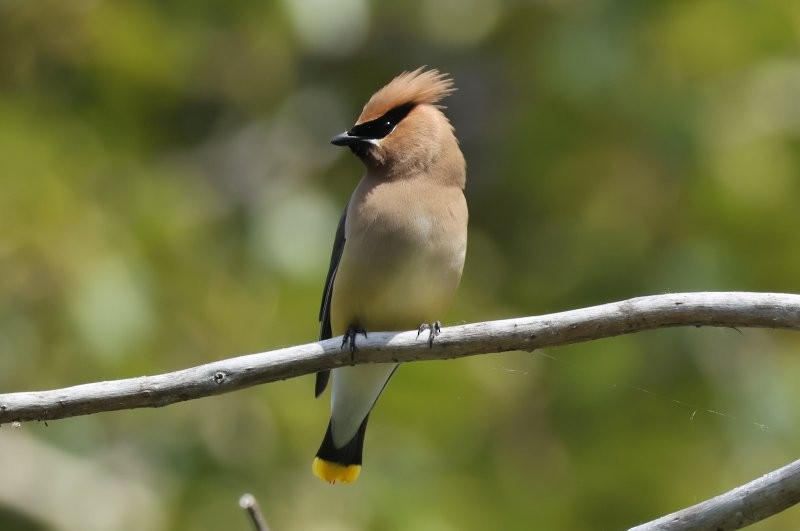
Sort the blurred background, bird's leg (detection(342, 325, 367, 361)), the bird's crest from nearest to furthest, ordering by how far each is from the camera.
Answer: bird's leg (detection(342, 325, 367, 361)), the bird's crest, the blurred background

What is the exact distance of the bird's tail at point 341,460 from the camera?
521 cm

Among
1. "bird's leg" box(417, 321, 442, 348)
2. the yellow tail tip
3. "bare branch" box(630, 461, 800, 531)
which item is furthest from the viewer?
the yellow tail tip

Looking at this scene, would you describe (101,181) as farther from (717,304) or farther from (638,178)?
(717,304)

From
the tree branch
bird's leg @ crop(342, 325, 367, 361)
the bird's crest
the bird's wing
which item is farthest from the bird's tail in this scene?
the tree branch

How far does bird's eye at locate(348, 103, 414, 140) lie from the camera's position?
4.86 m

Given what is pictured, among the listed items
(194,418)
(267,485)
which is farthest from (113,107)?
(267,485)

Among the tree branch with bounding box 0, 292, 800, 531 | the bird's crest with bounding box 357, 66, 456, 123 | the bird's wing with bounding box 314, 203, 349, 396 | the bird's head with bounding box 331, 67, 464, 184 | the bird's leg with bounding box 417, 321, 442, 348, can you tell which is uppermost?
the bird's crest with bounding box 357, 66, 456, 123

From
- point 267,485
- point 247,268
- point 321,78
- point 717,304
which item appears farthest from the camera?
point 321,78

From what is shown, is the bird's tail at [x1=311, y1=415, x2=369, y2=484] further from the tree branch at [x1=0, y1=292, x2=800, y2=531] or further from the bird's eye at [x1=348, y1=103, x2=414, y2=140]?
the tree branch at [x1=0, y1=292, x2=800, y2=531]

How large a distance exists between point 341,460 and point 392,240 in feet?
3.87

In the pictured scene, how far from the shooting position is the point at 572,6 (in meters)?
7.25

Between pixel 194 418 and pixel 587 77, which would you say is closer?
pixel 194 418

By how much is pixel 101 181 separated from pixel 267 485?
1838mm

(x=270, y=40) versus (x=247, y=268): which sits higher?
(x=270, y=40)
